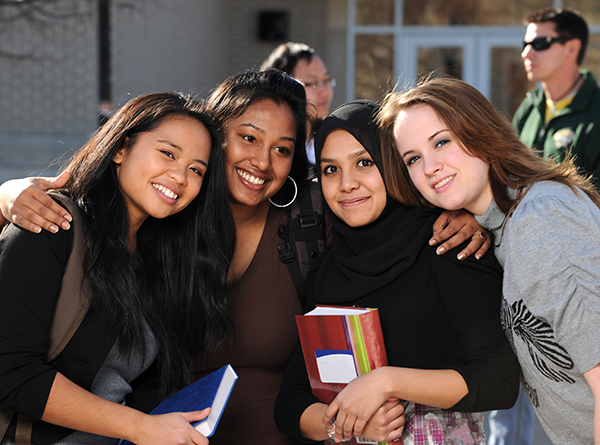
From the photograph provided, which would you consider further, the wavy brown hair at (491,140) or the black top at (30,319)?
the wavy brown hair at (491,140)

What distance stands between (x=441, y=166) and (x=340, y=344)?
71 centimetres

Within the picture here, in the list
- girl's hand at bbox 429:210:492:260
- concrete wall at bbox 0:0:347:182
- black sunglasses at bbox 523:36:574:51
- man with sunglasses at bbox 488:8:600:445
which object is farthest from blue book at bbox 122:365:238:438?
concrete wall at bbox 0:0:347:182

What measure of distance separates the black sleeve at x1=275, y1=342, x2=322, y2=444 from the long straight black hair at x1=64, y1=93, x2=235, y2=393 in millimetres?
357

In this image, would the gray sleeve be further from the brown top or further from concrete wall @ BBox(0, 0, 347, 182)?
concrete wall @ BBox(0, 0, 347, 182)

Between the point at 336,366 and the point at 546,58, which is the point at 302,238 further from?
the point at 546,58

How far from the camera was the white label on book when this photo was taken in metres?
2.05

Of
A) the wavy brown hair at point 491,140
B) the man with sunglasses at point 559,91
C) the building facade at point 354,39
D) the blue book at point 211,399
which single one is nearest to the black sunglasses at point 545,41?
the man with sunglasses at point 559,91

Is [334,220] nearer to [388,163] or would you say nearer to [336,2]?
[388,163]

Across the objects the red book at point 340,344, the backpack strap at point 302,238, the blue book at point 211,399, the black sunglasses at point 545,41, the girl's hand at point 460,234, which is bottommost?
the blue book at point 211,399

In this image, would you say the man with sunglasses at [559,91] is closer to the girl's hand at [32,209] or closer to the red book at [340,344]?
the red book at [340,344]

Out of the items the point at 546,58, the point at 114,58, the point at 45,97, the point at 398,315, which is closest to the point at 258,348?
the point at 398,315

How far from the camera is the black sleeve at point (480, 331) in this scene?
6.41ft

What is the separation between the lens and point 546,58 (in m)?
4.94

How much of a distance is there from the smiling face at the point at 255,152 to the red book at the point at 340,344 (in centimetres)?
84
